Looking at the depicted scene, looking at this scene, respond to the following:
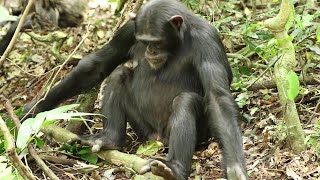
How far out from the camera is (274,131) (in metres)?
6.81

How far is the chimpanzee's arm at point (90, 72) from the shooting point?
23.6 ft

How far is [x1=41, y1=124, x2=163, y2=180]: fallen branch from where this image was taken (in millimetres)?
5961

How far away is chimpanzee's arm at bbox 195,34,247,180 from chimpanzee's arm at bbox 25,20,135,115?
1.15 metres

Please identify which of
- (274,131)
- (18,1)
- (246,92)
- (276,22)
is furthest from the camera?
(18,1)

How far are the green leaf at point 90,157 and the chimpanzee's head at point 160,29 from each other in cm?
120

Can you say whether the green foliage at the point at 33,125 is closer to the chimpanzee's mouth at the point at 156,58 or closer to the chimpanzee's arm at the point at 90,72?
the chimpanzee's mouth at the point at 156,58

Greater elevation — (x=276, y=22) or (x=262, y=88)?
(x=276, y=22)

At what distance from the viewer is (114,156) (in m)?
6.47

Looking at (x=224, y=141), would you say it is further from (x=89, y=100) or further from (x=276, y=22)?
(x=89, y=100)

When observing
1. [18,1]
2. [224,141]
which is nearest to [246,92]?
[224,141]

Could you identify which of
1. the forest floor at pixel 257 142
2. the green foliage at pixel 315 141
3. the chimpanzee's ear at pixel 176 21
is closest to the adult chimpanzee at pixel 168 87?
the chimpanzee's ear at pixel 176 21

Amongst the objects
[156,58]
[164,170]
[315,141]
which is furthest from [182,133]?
[315,141]

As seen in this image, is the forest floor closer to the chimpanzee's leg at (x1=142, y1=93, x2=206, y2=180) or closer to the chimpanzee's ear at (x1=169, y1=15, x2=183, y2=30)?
the chimpanzee's leg at (x1=142, y1=93, x2=206, y2=180)

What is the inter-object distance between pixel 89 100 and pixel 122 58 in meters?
0.81
